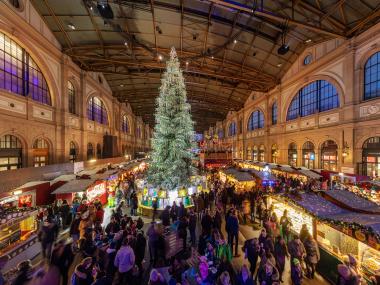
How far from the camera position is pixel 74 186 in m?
10.4

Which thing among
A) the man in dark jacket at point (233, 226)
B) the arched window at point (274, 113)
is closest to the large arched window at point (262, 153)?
the arched window at point (274, 113)

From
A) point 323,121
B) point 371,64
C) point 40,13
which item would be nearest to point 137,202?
point 40,13

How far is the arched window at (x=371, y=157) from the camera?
1239cm

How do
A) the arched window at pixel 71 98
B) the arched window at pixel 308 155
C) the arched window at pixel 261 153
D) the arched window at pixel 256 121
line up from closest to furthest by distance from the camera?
1. the arched window at pixel 71 98
2. the arched window at pixel 308 155
3. the arched window at pixel 261 153
4. the arched window at pixel 256 121

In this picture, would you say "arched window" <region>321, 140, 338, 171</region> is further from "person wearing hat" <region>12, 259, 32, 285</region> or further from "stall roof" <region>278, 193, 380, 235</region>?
"person wearing hat" <region>12, 259, 32, 285</region>

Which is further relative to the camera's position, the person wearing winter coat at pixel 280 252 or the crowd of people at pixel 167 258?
the person wearing winter coat at pixel 280 252

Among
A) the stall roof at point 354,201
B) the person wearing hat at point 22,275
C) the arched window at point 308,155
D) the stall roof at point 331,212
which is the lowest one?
the person wearing hat at point 22,275

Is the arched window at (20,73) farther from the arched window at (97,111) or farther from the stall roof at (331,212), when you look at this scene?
the stall roof at (331,212)

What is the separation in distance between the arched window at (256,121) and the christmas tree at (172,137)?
19592 mm

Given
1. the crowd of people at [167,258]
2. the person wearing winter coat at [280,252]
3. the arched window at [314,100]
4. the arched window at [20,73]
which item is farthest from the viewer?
the arched window at [314,100]

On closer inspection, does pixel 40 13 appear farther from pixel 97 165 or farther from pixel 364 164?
pixel 364 164

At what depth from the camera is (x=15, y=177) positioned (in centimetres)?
914

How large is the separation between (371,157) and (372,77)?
212 inches

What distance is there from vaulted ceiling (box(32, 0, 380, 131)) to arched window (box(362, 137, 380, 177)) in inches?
304
